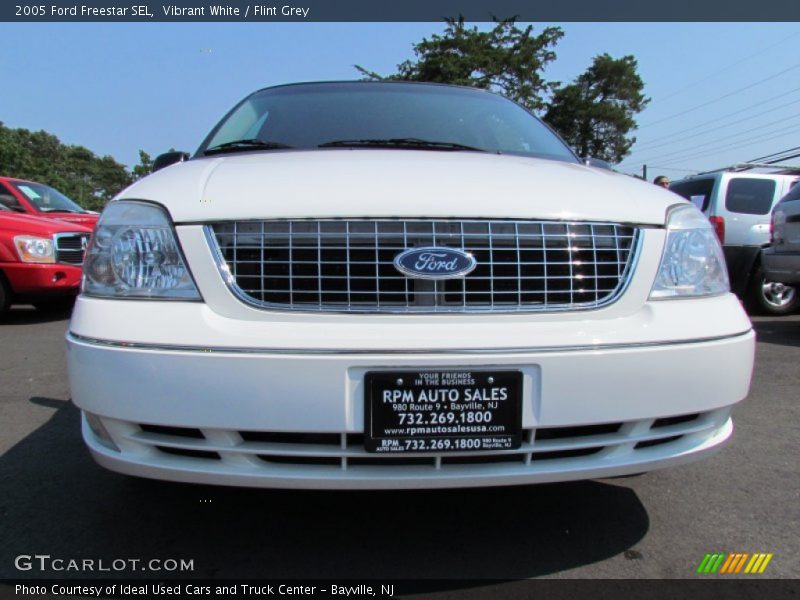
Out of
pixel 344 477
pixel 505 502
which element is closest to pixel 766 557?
pixel 505 502

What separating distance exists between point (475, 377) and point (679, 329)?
1.97 ft

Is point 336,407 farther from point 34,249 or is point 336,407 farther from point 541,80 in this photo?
point 541,80

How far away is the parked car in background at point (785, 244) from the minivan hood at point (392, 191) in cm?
459

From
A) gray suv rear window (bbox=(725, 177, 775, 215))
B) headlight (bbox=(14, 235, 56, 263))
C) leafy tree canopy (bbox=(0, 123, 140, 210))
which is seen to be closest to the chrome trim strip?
headlight (bbox=(14, 235, 56, 263))

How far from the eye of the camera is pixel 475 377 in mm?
1553

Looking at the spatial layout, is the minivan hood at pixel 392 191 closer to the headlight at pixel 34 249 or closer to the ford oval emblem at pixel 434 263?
the ford oval emblem at pixel 434 263

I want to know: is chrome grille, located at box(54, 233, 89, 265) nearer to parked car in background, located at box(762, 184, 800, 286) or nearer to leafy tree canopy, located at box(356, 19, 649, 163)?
parked car in background, located at box(762, 184, 800, 286)

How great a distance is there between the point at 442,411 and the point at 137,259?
3.14 ft

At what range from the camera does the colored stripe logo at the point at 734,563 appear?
1835 millimetres

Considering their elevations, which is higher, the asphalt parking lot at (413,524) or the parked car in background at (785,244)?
the parked car in background at (785,244)

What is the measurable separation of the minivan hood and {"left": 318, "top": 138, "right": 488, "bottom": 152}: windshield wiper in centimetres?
42

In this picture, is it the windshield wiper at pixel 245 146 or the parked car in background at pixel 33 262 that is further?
the parked car in background at pixel 33 262

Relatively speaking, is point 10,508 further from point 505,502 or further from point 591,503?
point 591,503

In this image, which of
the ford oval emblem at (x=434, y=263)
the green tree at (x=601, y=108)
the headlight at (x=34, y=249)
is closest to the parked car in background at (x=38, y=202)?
the headlight at (x=34, y=249)
